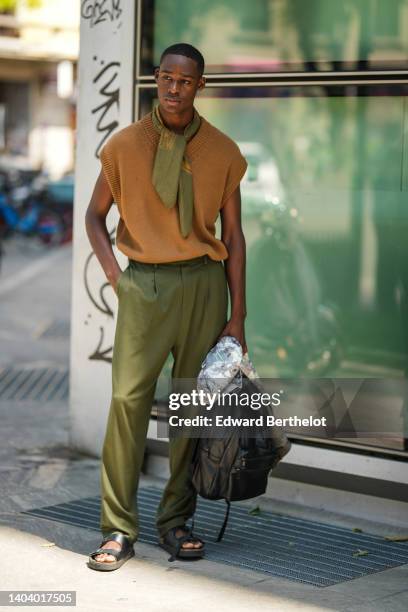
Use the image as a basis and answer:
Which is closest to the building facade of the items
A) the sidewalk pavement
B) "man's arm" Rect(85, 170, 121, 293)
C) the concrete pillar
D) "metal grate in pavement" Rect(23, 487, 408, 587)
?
the concrete pillar

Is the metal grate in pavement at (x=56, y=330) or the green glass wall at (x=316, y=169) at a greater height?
the green glass wall at (x=316, y=169)

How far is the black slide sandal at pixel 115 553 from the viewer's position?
486 centimetres

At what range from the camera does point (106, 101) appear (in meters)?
6.63

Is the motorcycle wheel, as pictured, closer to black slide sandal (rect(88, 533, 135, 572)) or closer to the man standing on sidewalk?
the man standing on sidewalk

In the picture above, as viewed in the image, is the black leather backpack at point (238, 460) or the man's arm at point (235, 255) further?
the man's arm at point (235, 255)

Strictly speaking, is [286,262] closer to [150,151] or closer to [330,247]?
[330,247]

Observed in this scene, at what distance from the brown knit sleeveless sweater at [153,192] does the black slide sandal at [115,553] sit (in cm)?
112

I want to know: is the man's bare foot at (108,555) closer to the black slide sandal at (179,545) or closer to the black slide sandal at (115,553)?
the black slide sandal at (115,553)

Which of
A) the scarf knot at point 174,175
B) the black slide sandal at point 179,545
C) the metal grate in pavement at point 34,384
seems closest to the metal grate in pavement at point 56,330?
the metal grate in pavement at point 34,384

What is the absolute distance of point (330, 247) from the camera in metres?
6.61

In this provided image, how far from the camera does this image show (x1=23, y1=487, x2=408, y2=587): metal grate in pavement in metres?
5.05

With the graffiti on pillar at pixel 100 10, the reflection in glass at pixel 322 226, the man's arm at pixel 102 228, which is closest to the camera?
the man's arm at pixel 102 228

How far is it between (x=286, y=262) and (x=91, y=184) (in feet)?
3.73

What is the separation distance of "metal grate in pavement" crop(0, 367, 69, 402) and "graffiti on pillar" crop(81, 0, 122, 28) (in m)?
3.10
